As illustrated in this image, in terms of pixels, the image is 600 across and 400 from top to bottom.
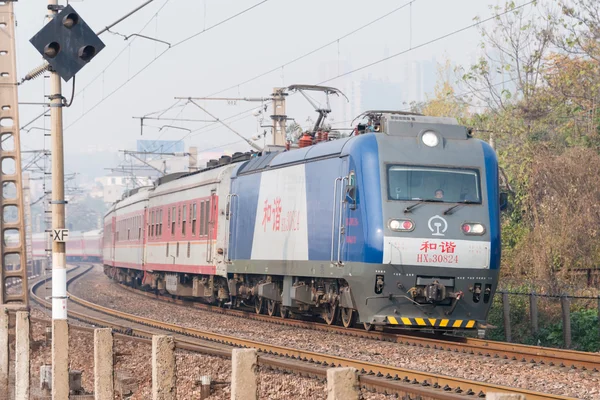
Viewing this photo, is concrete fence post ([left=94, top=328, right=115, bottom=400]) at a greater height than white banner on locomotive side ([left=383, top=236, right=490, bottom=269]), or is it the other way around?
white banner on locomotive side ([left=383, top=236, right=490, bottom=269])

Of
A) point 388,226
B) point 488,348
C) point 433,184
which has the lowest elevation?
point 488,348

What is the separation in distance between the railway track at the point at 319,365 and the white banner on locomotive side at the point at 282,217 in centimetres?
238

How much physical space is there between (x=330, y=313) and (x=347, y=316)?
1.03 meters

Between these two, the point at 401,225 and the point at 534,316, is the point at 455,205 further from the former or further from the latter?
the point at 534,316

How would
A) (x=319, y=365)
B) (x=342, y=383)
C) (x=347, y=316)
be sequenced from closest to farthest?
1. (x=342, y=383)
2. (x=319, y=365)
3. (x=347, y=316)

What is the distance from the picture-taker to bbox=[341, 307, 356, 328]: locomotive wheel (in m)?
17.8

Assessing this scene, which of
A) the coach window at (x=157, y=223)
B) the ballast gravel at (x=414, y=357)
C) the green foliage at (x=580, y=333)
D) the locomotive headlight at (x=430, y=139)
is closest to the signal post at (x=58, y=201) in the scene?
the ballast gravel at (x=414, y=357)

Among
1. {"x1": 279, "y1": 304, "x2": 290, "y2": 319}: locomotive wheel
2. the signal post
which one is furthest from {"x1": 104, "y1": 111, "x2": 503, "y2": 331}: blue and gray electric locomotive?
the signal post

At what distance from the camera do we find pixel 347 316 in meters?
18.0

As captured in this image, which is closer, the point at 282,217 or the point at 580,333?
the point at 580,333

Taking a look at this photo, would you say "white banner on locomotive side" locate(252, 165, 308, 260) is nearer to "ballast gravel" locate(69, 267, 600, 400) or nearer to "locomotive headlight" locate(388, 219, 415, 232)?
"ballast gravel" locate(69, 267, 600, 400)

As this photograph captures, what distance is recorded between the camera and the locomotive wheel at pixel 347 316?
58.3 ft

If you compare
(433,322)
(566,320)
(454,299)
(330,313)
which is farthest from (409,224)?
(330,313)

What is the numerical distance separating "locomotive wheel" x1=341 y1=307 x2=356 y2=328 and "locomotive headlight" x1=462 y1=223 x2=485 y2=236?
289 cm
